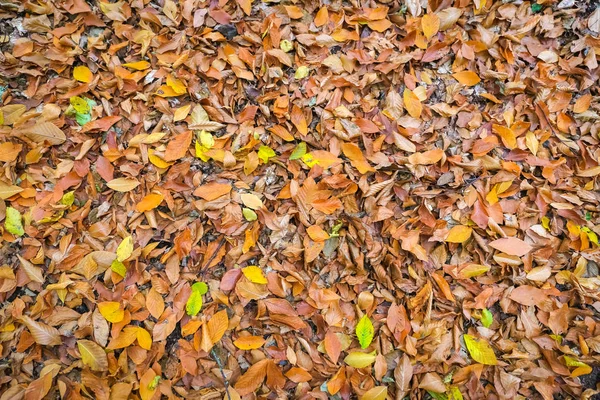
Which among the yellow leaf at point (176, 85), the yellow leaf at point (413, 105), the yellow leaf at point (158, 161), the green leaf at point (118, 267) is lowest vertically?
the green leaf at point (118, 267)

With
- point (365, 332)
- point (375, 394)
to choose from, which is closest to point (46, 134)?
point (365, 332)

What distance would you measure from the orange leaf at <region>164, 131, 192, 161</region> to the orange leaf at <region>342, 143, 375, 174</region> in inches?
31.2

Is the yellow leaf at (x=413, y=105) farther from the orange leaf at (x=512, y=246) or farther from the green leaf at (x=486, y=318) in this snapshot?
the green leaf at (x=486, y=318)

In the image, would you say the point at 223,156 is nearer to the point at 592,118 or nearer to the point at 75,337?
the point at 75,337

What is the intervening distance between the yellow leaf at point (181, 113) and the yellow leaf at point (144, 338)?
104 cm

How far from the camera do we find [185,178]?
197cm

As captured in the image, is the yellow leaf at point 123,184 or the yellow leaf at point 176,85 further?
the yellow leaf at point 176,85

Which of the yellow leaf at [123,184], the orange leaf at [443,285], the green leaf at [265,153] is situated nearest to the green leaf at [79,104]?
the yellow leaf at [123,184]

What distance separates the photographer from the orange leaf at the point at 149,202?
1.91 m

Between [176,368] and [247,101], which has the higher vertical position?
[247,101]

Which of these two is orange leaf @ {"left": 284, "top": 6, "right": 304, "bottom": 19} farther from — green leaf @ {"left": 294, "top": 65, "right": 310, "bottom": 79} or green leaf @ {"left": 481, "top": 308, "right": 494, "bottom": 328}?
green leaf @ {"left": 481, "top": 308, "right": 494, "bottom": 328}

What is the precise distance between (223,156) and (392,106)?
917 mm

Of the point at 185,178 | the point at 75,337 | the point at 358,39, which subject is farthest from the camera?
the point at 358,39

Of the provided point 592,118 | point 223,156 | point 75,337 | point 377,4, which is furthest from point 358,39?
point 75,337
